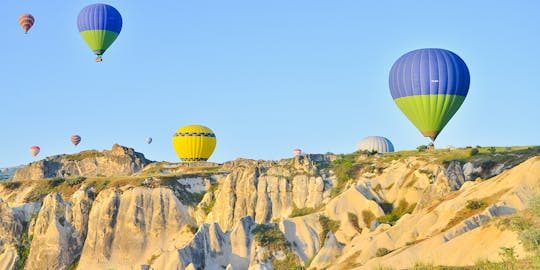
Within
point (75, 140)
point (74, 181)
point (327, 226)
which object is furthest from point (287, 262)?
point (75, 140)

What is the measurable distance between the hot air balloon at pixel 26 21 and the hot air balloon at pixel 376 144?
187ft

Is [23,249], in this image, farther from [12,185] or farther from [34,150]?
[34,150]

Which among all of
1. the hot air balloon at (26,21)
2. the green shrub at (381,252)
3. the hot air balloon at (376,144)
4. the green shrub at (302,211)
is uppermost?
the hot air balloon at (26,21)

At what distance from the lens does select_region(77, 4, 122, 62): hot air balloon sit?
116250 mm

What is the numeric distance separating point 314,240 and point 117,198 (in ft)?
95.9

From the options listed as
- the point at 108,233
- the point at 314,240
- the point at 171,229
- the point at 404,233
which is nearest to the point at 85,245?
the point at 108,233

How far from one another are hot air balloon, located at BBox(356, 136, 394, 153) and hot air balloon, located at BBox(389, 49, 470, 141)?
176 feet

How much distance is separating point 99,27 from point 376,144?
5613 cm

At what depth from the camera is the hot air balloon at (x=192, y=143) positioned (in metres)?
134

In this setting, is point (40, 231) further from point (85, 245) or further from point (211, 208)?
point (211, 208)

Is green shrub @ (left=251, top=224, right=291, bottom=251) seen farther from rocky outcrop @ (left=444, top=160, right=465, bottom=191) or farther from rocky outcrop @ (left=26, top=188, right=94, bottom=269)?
rocky outcrop @ (left=26, top=188, right=94, bottom=269)

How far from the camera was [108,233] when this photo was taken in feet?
343

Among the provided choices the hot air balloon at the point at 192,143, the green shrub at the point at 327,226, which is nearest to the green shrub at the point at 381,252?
the green shrub at the point at 327,226

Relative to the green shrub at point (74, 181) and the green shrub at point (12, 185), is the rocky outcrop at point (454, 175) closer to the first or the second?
the green shrub at point (74, 181)
